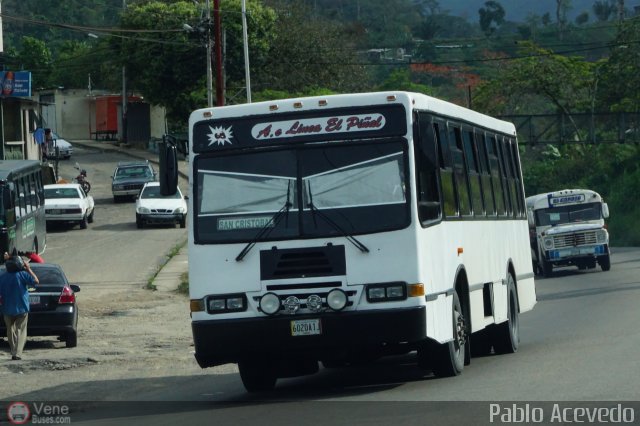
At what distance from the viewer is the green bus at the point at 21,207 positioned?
33906mm

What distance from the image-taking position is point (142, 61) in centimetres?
7800

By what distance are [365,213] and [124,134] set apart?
8171cm

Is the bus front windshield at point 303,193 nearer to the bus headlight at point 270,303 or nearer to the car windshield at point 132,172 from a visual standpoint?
the bus headlight at point 270,303

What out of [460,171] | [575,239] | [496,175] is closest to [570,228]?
[575,239]

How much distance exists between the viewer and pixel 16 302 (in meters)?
20.5

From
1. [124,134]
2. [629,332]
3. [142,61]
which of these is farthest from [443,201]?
[124,134]

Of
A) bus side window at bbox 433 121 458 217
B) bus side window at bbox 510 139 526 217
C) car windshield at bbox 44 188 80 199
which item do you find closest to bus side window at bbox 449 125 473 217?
bus side window at bbox 433 121 458 217

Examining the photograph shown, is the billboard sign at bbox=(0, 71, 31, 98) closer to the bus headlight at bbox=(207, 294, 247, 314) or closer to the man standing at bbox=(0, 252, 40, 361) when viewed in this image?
the man standing at bbox=(0, 252, 40, 361)

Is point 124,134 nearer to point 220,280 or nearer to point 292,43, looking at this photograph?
point 292,43

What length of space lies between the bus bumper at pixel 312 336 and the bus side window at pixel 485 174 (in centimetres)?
434

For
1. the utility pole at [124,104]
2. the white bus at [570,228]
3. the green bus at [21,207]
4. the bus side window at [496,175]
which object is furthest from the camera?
the utility pole at [124,104]

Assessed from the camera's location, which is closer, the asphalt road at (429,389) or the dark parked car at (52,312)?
the asphalt road at (429,389)

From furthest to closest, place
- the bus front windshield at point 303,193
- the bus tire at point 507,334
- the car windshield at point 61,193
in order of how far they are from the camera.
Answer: the car windshield at point 61,193, the bus tire at point 507,334, the bus front windshield at point 303,193

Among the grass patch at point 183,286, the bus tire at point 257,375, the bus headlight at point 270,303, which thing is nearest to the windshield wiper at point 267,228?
the bus headlight at point 270,303
